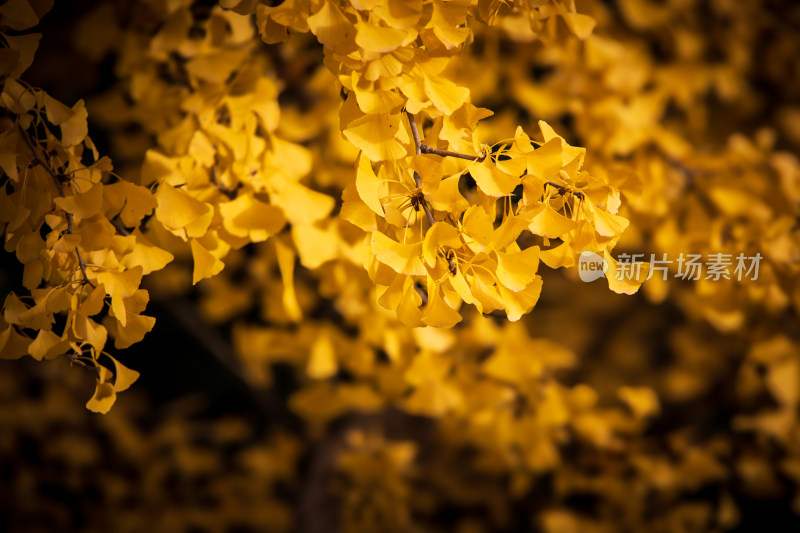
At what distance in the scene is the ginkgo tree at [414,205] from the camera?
409mm

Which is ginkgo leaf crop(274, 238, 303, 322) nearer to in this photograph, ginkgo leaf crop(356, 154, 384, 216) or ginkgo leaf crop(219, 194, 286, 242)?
ginkgo leaf crop(219, 194, 286, 242)

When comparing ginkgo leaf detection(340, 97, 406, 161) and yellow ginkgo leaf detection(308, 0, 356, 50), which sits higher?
yellow ginkgo leaf detection(308, 0, 356, 50)

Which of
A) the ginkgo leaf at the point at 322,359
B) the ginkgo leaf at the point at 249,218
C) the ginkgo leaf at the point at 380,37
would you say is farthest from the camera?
→ the ginkgo leaf at the point at 322,359

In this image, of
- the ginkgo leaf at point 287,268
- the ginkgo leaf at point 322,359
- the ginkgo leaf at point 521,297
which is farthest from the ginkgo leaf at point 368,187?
the ginkgo leaf at point 322,359

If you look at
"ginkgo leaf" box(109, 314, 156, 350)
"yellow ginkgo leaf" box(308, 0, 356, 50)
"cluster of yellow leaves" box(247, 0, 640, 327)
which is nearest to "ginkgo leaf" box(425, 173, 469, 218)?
"cluster of yellow leaves" box(247, 0, 640, 327)

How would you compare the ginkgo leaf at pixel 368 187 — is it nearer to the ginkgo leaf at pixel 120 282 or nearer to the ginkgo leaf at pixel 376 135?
the ginkgo leaf at pixel 376 135

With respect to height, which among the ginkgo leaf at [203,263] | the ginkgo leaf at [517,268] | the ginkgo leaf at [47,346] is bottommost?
the ginkgo leaf at [47,346]

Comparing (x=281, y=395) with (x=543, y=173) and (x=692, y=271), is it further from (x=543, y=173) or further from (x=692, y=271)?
(x=543, y=173)

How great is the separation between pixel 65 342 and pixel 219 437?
3.12 ft

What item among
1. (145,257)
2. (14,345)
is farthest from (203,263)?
(14,345)

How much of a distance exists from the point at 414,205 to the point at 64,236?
241 mm

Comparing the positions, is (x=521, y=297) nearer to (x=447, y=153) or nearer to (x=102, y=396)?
(x=447, y=153)

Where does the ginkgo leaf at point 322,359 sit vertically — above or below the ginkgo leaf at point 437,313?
below

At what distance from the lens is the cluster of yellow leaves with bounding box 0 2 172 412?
414 millimetres
